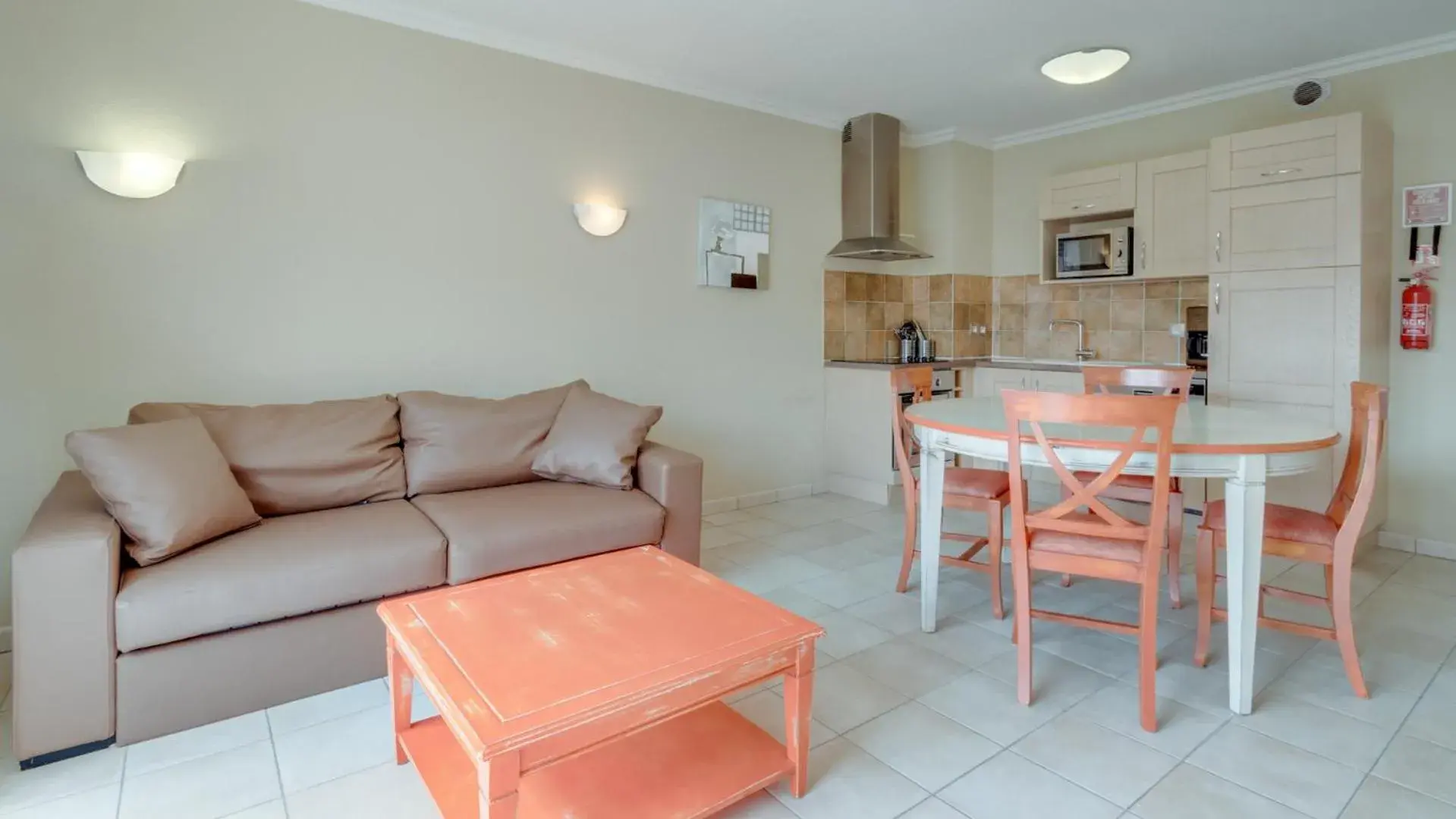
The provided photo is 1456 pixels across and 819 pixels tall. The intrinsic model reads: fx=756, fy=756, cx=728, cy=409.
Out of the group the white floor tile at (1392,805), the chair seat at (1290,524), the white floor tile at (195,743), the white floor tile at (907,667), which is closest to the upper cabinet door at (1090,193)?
the chair seat at (1290,524)

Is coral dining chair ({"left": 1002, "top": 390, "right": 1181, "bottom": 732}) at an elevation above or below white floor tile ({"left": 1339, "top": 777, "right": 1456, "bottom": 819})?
above

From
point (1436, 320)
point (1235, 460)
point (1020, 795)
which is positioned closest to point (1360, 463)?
point (1235, 460)

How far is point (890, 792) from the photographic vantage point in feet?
6.00

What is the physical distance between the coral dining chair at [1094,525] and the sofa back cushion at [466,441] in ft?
6.43

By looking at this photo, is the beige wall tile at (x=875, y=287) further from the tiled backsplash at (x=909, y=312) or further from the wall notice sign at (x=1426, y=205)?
the wall notice sign at (x=1426, y=205)

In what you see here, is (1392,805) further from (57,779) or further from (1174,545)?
(57,779)

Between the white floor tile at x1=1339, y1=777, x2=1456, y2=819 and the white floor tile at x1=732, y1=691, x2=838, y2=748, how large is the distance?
119cm

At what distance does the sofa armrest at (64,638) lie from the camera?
1876 millimetres

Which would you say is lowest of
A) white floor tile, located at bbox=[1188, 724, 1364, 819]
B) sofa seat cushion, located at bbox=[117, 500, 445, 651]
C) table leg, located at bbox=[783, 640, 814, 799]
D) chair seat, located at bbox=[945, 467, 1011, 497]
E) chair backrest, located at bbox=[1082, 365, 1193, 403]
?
white floor tile, located at bbox=[1188, 724, 1364, 819]

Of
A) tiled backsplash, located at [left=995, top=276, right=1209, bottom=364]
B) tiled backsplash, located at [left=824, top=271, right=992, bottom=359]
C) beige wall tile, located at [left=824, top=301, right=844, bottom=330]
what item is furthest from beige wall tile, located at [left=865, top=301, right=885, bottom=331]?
tiled backsplash, located at [left=995, top=276, right=1209, bottom=364]

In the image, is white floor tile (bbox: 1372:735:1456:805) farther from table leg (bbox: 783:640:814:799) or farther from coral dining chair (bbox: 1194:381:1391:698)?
table leg (bbox: 783:640:814:799)

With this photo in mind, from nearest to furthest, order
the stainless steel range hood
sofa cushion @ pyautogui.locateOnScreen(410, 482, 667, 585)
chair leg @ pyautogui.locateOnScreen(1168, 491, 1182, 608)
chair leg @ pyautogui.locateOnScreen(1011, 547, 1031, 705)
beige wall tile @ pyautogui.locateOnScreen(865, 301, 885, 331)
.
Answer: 1. chair leg @ pyautogui.locateOnScreen(1011, 547, 1031, 705)
2. sofa cushion @ pyautogui.locateOnScreen(410, 482, 667, 585)
3. chair leg @ pyautogui.locateOnScreen(1168, 491, 1182, 608)
4. the stainless steel range hood
5. beige wall tile @ pyautogui.locateOnScreen(865, 301, 885, 331)

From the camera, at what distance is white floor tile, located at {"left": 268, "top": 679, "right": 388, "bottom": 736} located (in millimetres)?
2174

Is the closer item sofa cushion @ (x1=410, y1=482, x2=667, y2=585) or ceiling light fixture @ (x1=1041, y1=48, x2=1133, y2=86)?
sofa cushion @ (x1=410, y1=482, x2=667, y2=585)
